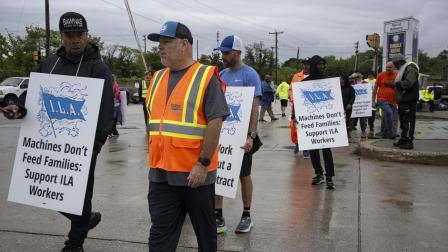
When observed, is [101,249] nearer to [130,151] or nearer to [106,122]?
[106,122]

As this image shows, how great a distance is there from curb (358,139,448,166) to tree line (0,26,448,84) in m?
9.08

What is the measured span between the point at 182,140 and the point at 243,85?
1.81m

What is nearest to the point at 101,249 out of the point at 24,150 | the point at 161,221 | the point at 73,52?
the point at 24,150

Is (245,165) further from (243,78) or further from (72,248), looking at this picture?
(72,248)

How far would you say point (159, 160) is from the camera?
3180mm

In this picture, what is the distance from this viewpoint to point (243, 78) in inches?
188

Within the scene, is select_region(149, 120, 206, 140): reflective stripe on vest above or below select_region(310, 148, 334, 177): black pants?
above

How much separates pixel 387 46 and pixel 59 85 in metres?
19.6

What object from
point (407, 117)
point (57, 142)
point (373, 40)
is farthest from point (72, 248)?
point (373, 40)

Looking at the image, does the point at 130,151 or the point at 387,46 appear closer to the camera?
the point at 130,151

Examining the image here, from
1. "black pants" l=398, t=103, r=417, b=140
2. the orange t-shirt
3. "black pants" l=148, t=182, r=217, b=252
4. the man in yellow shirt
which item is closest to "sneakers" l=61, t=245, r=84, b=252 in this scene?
"black pants" l=148, t=182, r=217, b=252

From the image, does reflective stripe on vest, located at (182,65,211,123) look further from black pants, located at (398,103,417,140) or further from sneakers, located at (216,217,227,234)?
black pants, located at (398,103,417,140)

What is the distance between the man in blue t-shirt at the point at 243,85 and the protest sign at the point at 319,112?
7.92 feet

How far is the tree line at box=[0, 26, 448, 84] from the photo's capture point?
156 ft
